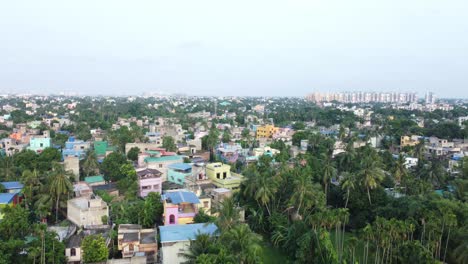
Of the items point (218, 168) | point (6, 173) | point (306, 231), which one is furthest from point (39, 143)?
point (306, 231)

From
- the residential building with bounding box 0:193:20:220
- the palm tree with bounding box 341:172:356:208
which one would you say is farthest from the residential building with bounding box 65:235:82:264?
the palm tree with bounding box 341:172:356:208

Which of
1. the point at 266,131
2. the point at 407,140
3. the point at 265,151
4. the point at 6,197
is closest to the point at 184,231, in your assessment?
the point at 6,197

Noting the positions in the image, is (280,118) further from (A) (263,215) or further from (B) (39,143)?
(A) (263,215)

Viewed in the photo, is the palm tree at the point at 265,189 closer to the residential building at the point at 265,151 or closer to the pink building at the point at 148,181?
the pink building at the point at 148,181

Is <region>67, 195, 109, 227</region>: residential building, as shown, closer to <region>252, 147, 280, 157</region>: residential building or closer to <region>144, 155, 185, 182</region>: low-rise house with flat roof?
<region>144, 155, 185, 182</region>: low-rise house with flat roof

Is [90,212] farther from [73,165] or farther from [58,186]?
[73,165]

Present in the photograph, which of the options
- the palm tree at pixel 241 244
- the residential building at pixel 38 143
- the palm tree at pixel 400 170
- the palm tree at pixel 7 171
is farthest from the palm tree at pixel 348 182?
the residential building at pixel 38 143
